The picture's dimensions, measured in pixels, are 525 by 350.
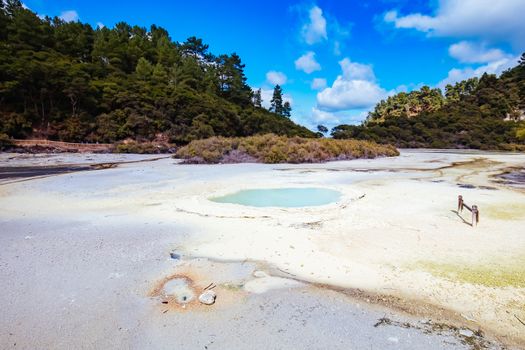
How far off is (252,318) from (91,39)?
51182 mm

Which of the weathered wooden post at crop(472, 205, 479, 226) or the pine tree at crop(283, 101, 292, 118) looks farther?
the pine tree at crop(283, 101, 292, 118)

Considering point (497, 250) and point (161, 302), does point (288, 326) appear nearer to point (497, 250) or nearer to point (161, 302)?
point (161, 302)

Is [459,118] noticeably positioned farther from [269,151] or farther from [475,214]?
[475,214]

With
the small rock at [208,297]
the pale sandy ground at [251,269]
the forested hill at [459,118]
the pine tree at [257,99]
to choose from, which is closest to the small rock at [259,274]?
the pale sandy ground at [251,269]

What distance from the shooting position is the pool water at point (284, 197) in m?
6.18

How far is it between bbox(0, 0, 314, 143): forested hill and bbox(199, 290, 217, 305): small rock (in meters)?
24.2

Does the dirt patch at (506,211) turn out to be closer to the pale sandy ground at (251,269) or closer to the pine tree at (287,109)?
the pale sandy ground at (251,269)

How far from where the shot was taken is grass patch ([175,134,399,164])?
16.2 m

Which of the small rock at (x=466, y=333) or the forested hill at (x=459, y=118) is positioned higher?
the forested hill at (x=459, y=118)

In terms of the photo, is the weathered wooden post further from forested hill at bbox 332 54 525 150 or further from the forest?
forested hill at bbox 332 54 525 150

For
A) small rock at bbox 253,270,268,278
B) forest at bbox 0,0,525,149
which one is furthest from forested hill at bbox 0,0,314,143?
small rock at bbox 253,270,268,278

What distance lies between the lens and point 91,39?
4206 centimetres

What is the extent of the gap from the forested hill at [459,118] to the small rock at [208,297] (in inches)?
1326

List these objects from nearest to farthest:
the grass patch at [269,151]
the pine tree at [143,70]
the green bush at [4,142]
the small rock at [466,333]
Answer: the small rock at [466,333], the grass patch at [269,151], the green bush at [4,142], the pine tree at [143,70]
